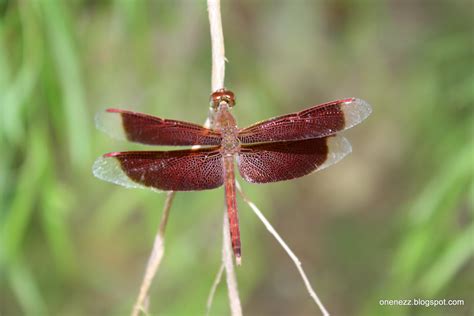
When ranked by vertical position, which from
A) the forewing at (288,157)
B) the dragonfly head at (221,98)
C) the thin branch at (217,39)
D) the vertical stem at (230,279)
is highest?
the thin branch at (217,39)

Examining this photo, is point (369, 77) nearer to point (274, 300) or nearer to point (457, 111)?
point (274, 300)

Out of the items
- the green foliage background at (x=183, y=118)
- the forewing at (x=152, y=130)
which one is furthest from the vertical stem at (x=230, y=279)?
the green foliage background at (x=183, y=118)

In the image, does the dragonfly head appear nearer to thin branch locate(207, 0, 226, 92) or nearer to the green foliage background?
thin branch locate(207, 0, 226, 92)

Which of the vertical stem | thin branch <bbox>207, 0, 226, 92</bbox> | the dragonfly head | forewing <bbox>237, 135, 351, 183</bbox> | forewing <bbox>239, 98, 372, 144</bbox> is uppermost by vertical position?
thin branch <bbox>207, 0, 226, 92</bbox>

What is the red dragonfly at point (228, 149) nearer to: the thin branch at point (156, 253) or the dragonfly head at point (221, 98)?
the dragonfly head at point (221, 98)

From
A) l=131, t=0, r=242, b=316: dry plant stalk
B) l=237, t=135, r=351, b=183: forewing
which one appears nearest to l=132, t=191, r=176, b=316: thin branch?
l=131, t=0, r=242, b=316: dry plant stalk
